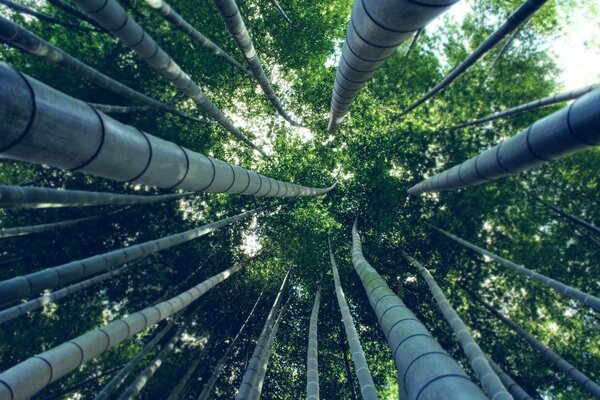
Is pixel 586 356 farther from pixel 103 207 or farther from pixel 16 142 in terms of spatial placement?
pixel 103 207

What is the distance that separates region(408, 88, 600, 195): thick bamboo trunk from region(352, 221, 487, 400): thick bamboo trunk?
1.98 metres

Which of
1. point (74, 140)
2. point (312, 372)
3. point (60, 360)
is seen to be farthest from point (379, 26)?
point (60, 360)

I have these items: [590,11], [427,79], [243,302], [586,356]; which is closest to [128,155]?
[243,302]

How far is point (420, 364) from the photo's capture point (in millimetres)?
2861

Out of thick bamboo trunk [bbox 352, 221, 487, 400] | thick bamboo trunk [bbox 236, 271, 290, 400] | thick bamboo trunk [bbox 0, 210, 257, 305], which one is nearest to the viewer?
thick bamboo trunk [bbox 352, 221, 487, 400]

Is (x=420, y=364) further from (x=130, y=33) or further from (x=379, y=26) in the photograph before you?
(x=130, y=33)

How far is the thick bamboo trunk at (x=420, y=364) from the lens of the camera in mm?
2462

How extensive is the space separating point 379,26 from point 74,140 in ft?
9.31

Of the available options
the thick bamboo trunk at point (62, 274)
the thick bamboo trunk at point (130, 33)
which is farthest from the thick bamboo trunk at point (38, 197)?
the thick bamboo trunk at point (130, 33)

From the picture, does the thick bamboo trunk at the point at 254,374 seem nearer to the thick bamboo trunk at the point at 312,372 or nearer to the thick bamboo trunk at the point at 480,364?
the thick bamboo trunk at the point at 312,372

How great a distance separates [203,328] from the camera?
1281 centimetres

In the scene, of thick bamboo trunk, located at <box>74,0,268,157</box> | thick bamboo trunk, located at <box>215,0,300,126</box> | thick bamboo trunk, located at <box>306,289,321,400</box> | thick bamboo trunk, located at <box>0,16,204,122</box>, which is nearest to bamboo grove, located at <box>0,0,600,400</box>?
thick bamboo trunk, located at <box>215,0,300,126</box>

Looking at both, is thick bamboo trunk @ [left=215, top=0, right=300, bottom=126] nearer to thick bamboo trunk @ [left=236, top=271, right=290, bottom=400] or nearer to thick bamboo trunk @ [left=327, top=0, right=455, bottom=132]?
thick bamboo trunk @ [left=327, top=0, right=455, bottom=132]

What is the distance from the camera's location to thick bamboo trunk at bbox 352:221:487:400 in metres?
2.46
